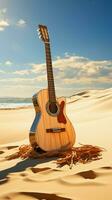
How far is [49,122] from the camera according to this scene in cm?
708

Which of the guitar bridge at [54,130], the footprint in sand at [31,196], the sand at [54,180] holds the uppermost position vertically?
the guitar bridge at [54,130]

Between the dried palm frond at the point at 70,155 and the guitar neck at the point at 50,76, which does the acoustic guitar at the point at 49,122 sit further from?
the dried palm frond at the point at 70,155

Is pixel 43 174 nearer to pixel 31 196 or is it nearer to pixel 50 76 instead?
pixel 31 196

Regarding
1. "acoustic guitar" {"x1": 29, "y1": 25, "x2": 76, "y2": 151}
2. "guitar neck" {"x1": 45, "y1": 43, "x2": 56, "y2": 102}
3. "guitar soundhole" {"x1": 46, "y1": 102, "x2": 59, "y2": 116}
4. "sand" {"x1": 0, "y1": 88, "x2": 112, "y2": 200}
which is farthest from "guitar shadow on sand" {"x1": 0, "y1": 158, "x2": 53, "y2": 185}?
"guitar neck" {"x1": 45, "y1": 43, "x2": 56, "y2": 102}

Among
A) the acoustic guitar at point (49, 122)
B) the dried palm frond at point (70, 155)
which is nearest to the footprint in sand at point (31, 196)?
the dried palm frond at point (70, 155)

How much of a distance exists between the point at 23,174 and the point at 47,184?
2.68ft

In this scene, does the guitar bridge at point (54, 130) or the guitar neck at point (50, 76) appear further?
the guitar neck at point (50, 76)

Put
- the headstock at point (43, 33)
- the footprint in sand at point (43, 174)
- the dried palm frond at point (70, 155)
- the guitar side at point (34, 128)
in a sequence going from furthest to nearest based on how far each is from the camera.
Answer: the headstock at point (43, 33) → the guitar side at point (34, 128) → the dried palm frond at point (70, 155) → the footprint in sand at point (43, 174)

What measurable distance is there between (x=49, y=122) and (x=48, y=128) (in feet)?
0.44

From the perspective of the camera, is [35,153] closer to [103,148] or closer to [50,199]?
[103,148]

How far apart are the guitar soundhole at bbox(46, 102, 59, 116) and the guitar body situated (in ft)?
0.07

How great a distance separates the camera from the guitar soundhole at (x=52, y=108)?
7.15 meters

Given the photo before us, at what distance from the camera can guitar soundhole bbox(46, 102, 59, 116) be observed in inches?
282

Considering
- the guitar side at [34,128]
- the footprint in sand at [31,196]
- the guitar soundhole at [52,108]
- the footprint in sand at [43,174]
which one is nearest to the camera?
the footprint in sand at [31,196]
